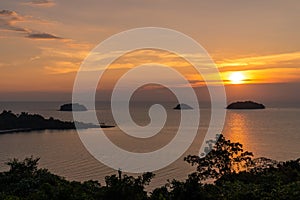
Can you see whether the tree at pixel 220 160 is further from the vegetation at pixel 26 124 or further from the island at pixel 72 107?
the island at pixel 72 107

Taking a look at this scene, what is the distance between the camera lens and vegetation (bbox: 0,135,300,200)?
10.4 metres

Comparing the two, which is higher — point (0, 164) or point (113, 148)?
point (113, 148)

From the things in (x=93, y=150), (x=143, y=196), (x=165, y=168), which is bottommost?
(x=143, y=196)

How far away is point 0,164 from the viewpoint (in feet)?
146

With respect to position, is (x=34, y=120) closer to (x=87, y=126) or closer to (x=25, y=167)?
(x=87, y=126)

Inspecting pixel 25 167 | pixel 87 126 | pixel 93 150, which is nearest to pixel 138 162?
pixel 93 150

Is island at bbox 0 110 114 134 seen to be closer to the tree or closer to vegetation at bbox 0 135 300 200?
the tree

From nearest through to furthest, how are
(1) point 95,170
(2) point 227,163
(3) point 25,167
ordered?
(3) point 25,167, (2) point 227,163, (1) point 95,170

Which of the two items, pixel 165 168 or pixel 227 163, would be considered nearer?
pixel 227 163

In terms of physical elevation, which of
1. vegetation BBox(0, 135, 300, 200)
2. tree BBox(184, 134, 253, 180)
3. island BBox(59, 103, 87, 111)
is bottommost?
vegetation BBox(0, 135, 300, 200)

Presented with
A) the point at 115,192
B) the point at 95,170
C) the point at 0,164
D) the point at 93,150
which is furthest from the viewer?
the point at 93,150

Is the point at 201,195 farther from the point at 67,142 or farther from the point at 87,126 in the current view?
the point at 87,126

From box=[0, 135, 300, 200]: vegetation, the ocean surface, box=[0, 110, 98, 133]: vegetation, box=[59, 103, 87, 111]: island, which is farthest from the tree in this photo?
box=[59, 103, 87, 111]: island

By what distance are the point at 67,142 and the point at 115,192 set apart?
2155 inches
